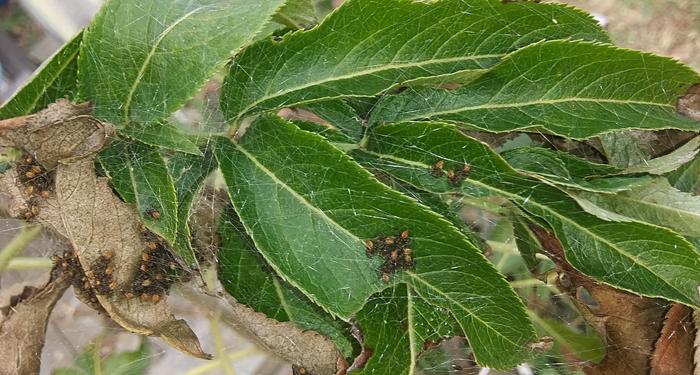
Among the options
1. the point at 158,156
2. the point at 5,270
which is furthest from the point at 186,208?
the point at 5,270

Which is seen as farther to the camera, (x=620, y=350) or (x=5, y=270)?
(x=5, y=270)

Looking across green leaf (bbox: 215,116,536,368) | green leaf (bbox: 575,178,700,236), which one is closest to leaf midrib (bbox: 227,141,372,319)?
green leaf (bbox: 215,116,536,368)

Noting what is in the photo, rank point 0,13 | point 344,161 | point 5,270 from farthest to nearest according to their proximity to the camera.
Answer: point 0,13, point 5,270, point 344,161

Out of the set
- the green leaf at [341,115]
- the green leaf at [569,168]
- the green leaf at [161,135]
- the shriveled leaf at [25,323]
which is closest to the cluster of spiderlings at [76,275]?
the shriveled leaf at [25,323]

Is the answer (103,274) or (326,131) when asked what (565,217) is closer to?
(326,131)

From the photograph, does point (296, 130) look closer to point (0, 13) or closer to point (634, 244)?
point (634, 244)

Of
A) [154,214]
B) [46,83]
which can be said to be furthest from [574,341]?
[46,83]
